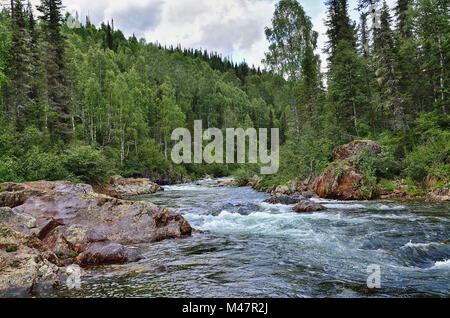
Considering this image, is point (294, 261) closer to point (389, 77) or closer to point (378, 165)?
point (378, 165)

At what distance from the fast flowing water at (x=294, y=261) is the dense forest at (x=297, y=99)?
9238 millimetres

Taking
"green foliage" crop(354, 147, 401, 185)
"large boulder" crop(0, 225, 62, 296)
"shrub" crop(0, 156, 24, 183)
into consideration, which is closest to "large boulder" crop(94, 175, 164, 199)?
"shrub" crop(0, 156, 24, 183)

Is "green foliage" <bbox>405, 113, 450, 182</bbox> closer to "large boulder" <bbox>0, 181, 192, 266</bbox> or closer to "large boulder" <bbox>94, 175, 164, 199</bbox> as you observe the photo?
"large boulder" <bbox>0, 181, 192, 266</bbox>

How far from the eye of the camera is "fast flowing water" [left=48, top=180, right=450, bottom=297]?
458 centimetres

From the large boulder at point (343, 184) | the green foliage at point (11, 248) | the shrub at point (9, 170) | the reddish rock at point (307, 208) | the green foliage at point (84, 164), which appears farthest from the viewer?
the green foliage at point (84, 164)

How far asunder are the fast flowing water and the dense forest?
9.24 m

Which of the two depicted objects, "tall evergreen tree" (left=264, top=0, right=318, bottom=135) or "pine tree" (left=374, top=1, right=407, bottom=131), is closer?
"pine tree" (left=374, top=1, right=407, bottom=131)

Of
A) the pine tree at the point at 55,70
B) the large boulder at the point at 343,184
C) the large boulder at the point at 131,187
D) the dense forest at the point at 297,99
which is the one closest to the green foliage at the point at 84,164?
the dense forest at the point at 297,99

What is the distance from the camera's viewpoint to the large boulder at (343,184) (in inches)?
657

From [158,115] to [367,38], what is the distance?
1300 inches

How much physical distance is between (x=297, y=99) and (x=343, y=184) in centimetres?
1214

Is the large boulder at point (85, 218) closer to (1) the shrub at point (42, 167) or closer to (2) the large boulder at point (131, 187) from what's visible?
(1) the shrub at point (42, 167)

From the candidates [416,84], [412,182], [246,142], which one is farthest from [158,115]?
[412,182]
